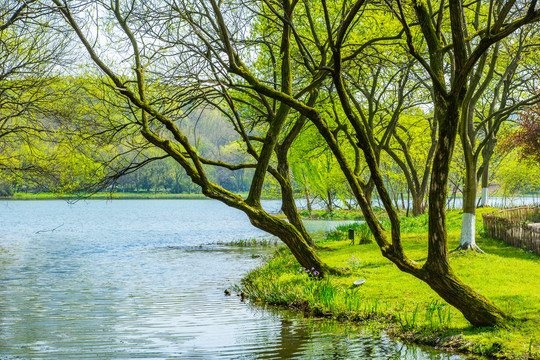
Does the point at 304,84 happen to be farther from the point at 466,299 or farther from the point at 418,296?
the point at 466,299

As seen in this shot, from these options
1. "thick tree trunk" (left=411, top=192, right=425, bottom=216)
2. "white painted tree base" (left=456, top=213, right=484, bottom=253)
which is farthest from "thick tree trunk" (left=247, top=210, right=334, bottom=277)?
"thick tree trunk" (left=411, top=192, right=425, bottom=216)

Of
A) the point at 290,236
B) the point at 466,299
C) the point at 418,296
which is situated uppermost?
the point at 290,236

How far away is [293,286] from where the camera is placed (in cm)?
1230

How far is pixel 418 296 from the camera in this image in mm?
10555

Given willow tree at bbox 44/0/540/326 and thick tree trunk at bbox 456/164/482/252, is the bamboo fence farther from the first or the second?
willow tree at bbox 44/0/540/326

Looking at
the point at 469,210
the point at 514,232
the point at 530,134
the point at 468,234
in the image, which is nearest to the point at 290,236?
the point at 469,210

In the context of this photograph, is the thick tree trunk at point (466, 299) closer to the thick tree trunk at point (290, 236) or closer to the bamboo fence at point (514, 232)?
the thick tree trunk at point (290, 236)

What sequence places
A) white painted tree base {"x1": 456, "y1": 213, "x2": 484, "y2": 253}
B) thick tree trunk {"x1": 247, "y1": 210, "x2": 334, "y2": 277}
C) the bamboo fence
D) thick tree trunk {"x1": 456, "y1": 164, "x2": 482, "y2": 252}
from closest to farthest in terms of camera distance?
thick tree trunk {"x1": 247, "y1": 210, "x2": 334, "y2": 277} < thick tree trunk {"x1": 456, "y1": 164, "x2": 482, "y2": 252} < white painted tree base {"x1": 456, "y1": 213, "x2": 484, "y2": 253} < the bamboo fence

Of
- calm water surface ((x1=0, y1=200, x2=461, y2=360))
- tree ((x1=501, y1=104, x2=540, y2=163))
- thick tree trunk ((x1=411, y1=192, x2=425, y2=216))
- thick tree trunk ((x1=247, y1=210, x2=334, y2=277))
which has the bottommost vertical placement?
calm water surface ((x1=0, y1=200, x2=461, y2=360))

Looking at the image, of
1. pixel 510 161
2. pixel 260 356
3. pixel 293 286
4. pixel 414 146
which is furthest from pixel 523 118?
pixel 510 161

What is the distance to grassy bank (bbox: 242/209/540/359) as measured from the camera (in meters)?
7.84

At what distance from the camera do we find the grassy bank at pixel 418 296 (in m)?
7.84

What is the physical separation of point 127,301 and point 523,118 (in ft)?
62.6

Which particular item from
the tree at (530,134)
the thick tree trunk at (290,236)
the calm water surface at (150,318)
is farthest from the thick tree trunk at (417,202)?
the thick tree trunk at (290,236)
